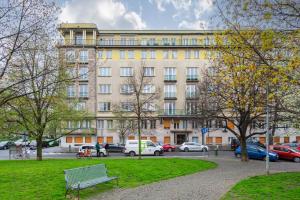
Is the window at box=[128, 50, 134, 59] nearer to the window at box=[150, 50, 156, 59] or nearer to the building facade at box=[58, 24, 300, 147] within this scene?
the building facade at box=[58, 24, 300, 147]

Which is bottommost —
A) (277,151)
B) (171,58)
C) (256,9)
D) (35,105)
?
(277,151)

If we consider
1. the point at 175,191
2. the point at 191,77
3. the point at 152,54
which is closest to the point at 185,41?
the point at 152,54

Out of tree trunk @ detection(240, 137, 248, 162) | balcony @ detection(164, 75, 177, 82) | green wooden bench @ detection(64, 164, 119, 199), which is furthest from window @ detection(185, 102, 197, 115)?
green wooden bench @ detection(64, 164, 119, 199)

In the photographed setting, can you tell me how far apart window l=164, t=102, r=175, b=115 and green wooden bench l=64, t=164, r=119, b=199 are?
5438cm

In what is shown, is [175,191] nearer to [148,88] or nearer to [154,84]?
[148,88]

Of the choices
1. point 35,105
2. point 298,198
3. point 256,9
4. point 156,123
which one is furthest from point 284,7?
point 156,123

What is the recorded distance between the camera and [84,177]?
12.0 metres

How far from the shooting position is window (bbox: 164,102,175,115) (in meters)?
67.9

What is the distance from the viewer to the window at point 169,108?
67875 mm

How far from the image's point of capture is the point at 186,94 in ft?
225

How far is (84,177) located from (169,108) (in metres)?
56.5

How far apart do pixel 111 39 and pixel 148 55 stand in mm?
8235

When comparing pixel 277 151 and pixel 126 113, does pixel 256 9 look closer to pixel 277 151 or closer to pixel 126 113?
pixel 277 151

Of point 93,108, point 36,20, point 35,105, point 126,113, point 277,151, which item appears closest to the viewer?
point 36,20
